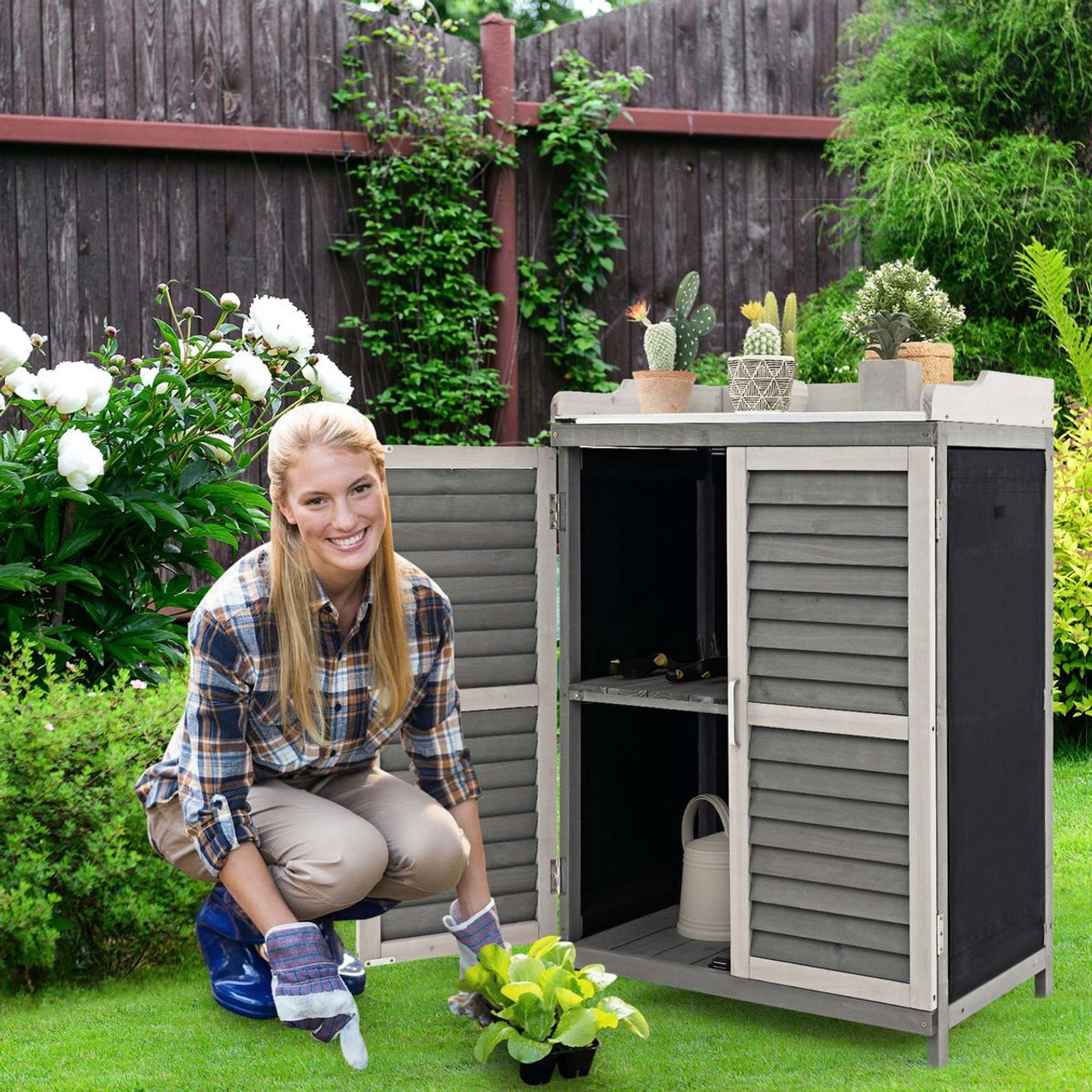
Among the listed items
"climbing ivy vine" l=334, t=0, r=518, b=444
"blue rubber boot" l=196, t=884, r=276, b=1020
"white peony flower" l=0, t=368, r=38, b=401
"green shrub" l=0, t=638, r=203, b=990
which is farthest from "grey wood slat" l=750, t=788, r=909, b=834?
"climbing ivy vine" l=334, t=0, r=518, b=444

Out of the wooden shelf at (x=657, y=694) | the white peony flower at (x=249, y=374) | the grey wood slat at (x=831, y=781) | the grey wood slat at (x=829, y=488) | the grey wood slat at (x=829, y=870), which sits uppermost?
the white peony flower at (x=249, y=374)

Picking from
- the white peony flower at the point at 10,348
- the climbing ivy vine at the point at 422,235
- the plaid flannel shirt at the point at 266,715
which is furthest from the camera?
the climbing ivy vine at the point at 422,235

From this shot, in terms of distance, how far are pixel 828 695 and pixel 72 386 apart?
6.08 feet

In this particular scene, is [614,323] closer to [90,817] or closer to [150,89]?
[150,89]

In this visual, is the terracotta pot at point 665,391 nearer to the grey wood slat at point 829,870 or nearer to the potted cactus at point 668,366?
the potted cactus at point 668,366

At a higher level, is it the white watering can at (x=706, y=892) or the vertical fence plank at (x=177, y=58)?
the vertical fence plank at (x=177, y=58)

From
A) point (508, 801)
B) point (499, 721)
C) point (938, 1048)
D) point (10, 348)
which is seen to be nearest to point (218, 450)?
point (10, 348)

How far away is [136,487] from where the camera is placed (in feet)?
12.5

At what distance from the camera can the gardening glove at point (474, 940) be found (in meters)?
2.90

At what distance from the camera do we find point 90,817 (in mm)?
3238

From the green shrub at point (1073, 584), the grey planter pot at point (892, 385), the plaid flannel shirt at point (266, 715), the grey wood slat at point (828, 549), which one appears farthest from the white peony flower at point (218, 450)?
the green shrub at point (1073, 584)

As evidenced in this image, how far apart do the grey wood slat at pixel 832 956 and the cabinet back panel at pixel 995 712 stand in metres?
0.11

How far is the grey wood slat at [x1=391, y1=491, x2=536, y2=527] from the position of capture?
3.21 metres

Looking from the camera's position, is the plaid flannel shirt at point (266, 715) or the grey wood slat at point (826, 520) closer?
the plaid flannel shirt at point (266, 715)
